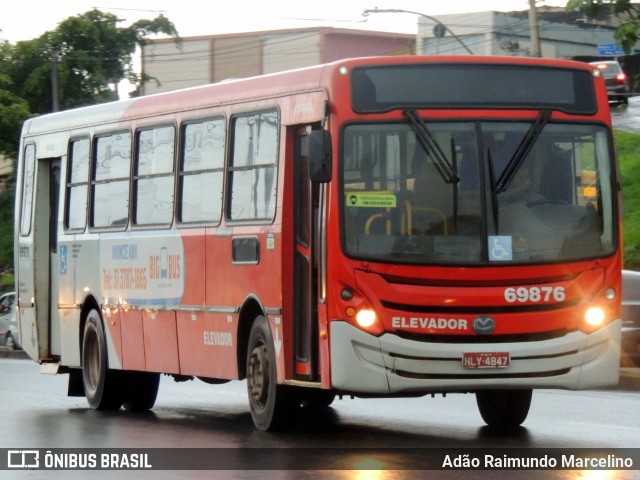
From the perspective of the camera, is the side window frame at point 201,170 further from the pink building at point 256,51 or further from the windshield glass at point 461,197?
the pink building at point 256,51

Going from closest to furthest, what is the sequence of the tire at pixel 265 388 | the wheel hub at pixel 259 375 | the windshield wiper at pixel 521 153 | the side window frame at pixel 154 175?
the windshield wiper at pixel 521 153
the tire at pixel 265 388
the wheel hub at pixel 259 375
the side window frame at pixel 154 175

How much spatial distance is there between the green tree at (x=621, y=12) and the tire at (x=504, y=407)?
3.57 metres

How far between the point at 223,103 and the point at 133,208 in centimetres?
234

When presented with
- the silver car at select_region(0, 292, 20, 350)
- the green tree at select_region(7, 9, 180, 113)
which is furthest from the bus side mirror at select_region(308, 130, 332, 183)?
the green tree at select_region(7, 9, 180, 113)

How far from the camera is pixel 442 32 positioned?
210 ft

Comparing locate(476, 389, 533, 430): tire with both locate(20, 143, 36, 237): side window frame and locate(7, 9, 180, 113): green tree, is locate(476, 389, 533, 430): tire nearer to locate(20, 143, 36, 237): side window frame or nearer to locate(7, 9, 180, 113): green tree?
locate(20, 143, 36, 237): side window frame

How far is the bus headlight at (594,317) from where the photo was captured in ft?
39.6

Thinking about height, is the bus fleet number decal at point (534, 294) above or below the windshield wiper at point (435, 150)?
below

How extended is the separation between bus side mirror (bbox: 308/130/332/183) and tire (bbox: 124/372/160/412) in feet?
18.7

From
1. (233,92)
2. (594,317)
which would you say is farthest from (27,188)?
(594,317)

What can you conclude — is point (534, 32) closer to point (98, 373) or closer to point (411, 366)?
point (98, 373)

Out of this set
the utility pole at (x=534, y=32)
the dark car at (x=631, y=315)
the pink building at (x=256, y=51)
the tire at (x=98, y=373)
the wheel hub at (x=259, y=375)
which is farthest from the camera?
the pink building at (x=256, y=51)

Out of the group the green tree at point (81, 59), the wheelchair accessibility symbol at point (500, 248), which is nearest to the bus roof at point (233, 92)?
the wheelchair accessibility symbol at point (500, 248)

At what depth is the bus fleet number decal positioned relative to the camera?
1187cm
